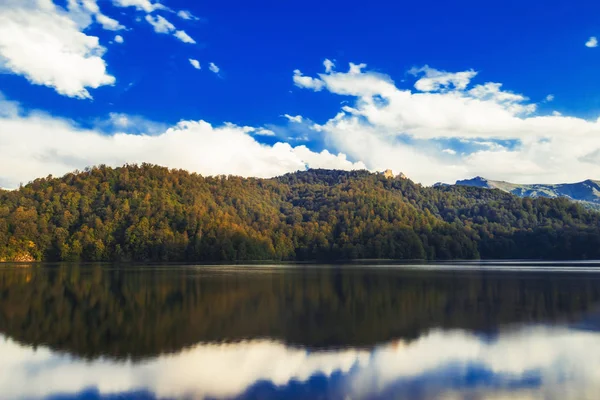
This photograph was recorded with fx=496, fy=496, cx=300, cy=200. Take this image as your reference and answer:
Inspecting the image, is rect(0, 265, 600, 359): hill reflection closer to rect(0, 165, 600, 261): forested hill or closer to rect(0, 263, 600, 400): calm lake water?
rect(0, 263, 600, 400): calm lake water

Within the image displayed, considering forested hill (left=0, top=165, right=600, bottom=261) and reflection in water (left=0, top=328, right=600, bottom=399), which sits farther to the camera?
forested hill (left=0, top=165, right=600, bottom=261)

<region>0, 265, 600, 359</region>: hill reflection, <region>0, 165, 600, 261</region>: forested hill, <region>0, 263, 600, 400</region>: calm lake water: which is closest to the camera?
<region>0, 263, 600, 400</region>: calm lake water

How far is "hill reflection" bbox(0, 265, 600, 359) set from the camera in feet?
78.0

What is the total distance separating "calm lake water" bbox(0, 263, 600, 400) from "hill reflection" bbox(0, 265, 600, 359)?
0.11 metres

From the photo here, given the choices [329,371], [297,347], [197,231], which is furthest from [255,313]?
[197,231]

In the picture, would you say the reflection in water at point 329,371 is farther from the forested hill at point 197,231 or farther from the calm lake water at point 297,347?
the forested hill at point 197,231

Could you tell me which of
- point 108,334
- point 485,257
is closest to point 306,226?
point 485,257

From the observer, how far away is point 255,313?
31.5 m

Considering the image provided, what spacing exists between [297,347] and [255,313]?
1022 cm

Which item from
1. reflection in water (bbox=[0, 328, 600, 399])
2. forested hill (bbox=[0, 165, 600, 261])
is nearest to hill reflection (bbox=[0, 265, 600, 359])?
reflection in water (bbox=[0, 328, 600, 399])

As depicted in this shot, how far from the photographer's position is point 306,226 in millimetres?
188750

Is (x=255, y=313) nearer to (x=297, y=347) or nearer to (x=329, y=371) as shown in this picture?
(x=297, y=347)

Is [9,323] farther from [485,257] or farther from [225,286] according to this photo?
[485,257]

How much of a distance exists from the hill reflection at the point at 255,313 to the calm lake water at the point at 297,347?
113 millimetres
